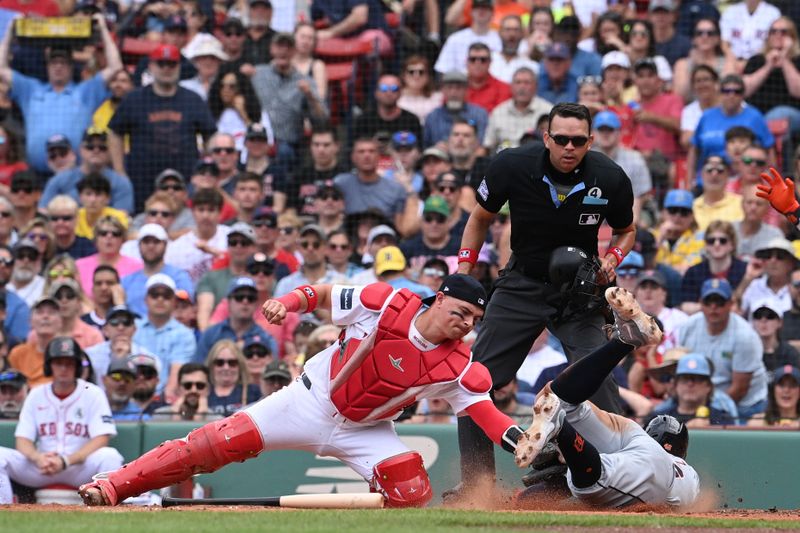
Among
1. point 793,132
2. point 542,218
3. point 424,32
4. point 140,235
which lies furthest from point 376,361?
point 424,32

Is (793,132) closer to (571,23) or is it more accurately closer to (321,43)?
Result: (571,23)

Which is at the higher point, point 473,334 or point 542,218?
point 542,218

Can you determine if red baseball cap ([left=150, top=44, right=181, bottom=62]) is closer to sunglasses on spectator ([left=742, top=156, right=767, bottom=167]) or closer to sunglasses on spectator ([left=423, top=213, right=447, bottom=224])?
sunglasses on spectator ([left=423, top=213, right=447, bottom=224])

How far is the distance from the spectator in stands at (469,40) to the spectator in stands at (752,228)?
12.4 ft

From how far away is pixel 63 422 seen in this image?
33.6 feet

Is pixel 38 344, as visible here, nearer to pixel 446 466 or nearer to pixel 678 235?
pixel 446 466

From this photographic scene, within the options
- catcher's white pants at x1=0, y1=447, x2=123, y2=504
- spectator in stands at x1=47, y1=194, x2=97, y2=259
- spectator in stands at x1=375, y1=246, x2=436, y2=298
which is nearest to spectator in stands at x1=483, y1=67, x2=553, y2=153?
spectator in stands at x1=375, y1=246, x2=436, y2=298

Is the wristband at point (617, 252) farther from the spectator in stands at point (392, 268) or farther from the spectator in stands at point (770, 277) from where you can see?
the spectator in stands at point (770, 277)

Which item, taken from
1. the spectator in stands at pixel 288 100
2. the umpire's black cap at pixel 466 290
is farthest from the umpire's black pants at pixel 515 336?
the spectator in stands at pixel 288 100

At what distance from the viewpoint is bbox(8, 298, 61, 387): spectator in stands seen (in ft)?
38.3

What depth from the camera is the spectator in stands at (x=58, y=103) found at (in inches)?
578

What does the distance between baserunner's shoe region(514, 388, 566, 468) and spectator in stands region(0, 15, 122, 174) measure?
892cm

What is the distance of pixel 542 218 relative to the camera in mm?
7891

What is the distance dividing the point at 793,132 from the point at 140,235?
20.7ft
